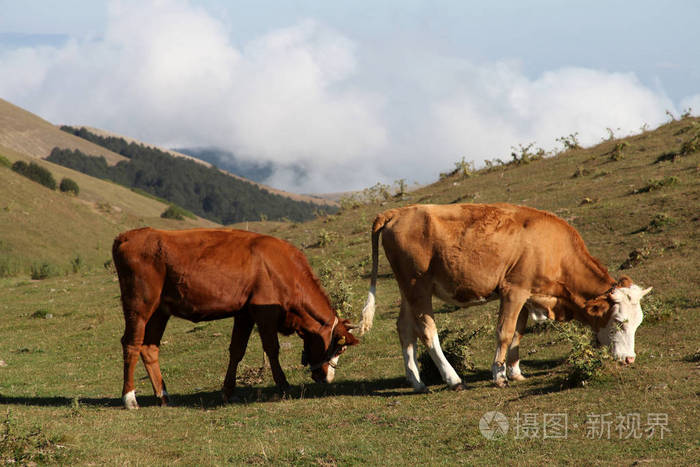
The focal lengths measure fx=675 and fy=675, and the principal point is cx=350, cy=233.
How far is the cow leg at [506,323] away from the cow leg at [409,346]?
3.93 feet

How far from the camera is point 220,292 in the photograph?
35.8ft

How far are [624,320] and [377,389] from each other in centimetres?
409

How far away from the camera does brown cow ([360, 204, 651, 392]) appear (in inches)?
414

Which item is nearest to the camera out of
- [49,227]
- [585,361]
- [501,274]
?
[585,361]

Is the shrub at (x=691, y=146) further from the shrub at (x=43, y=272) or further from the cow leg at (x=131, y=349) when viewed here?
the shrub at (x=43, y=272)

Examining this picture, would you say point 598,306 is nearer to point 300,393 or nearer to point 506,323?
point 506,323

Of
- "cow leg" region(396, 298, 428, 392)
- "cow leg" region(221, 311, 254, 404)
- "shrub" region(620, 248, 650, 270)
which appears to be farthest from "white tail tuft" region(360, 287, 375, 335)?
"shrub" region(620, 248, 650, 270)

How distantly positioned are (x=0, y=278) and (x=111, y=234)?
93.6 feet

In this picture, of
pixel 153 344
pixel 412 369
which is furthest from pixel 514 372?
pixel 153 344

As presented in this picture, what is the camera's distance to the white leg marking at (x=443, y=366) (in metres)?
10.6

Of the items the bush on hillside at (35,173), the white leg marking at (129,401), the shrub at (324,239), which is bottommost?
the white leg marking at (129,401)

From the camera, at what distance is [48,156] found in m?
154

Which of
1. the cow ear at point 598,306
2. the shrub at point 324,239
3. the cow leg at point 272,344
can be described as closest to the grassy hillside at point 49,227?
the shrub at point 324,239

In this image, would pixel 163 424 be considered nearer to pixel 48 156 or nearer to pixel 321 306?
pixel 321 306
